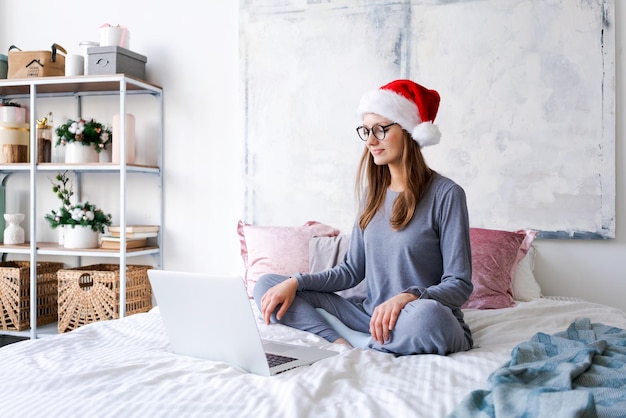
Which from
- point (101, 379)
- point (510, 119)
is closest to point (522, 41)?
point (510, 119)

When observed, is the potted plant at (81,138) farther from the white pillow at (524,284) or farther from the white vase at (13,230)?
the white pillow at (524,284)

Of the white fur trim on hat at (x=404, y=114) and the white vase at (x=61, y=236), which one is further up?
the white fur trim on hat at (x=404, y=114)

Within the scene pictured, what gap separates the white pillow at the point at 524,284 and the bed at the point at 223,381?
26.6 inches

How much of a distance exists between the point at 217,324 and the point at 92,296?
1.93 meters

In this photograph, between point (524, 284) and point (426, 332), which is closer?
point (426, 332)

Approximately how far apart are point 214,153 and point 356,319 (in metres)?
1.59

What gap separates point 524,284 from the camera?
257 centimetres

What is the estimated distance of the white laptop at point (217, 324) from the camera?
137cm

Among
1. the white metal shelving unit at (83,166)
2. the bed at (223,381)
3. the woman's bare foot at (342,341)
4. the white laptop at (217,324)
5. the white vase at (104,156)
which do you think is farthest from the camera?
the white vase at (104,156)

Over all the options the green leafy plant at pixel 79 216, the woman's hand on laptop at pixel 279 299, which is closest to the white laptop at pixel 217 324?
the woman's hand on laptop at pixel 279 299

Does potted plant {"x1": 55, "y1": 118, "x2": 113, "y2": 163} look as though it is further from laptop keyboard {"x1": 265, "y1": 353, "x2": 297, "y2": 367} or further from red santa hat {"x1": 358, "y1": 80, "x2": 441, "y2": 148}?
laptop keyboard {"x1": 265, "y1": 353, "x2": 297, "y2": 367}

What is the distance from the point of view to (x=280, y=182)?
3094mm

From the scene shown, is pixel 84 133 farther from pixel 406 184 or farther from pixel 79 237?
pixel 406 184

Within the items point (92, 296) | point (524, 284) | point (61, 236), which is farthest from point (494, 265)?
point (61, 236)
